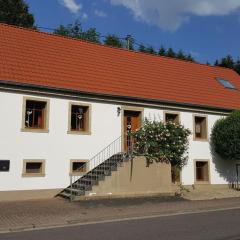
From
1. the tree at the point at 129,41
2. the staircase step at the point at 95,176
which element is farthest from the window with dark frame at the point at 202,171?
the tree at the point at 129,41

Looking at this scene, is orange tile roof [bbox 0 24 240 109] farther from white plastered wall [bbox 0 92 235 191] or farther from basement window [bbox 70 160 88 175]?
basement window [bbox 70 160 88 175]

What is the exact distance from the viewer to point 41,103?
756 inches

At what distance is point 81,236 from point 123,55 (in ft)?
54.3

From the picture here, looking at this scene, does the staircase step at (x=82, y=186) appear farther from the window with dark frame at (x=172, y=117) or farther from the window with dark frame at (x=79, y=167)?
the window with dark frame at (x=172, y=117)

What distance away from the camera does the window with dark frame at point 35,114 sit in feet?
61.9

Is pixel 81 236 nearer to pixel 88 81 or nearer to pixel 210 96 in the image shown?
pixel 88 81

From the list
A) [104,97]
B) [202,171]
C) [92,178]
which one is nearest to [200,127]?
[202,171]

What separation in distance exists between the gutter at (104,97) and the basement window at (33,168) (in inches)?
116

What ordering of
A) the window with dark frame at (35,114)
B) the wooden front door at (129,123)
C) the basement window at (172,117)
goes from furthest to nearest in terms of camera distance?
the basement window at (172,117) → the wooden front door at (129,123) → the window with dark frame at (35,114)

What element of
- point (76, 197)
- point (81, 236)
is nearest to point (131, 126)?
point (76, 197)

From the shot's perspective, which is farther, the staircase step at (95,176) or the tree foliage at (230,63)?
the tree foliage at (230,63)

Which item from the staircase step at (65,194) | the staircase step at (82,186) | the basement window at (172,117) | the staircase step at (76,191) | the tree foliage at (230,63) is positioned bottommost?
the staircase step at (65,194)

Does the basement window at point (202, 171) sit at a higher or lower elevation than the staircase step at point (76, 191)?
higher

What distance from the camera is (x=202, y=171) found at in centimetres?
2428
